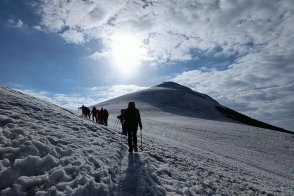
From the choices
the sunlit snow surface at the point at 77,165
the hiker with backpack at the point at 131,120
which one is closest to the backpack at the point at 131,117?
the hiker with backpack at the point at 131,120

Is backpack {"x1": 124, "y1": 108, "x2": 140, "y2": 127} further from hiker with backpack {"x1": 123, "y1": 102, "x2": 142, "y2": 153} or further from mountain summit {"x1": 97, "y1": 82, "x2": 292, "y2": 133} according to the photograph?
mountain summit {"x1": 97, "y1": 82, "x2": 292, "y2": 133}

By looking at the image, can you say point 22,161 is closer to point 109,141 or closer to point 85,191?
point 85,191

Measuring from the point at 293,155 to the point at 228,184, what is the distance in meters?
28.5

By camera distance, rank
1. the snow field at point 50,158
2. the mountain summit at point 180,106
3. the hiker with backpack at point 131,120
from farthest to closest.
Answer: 1. the mountain summit at point 180,106
2. the hiker with backpack at point 131,120
3. the snow field at point 50,158

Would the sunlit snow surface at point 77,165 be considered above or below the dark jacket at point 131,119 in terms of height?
below

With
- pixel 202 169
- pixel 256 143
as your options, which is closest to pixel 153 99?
Result: pixel 256 143

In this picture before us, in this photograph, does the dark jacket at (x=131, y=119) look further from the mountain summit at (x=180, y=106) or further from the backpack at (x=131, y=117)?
the mountain summit at (x=180, y=106)

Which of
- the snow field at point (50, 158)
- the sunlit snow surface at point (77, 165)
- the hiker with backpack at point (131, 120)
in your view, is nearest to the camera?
the snow field at point (50, 158)

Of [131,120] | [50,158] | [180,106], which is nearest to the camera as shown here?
[50,158]

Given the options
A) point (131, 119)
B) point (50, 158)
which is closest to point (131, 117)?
point (131, 119)

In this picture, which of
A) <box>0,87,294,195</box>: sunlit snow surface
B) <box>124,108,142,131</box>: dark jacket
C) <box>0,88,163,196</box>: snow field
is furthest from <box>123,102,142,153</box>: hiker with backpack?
<box>0,88,163,196</box>: snow field

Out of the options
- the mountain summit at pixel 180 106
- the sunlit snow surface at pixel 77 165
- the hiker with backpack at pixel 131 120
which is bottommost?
the sunlit snow surface at pixel 77 165

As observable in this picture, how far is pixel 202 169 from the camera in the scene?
1557cm

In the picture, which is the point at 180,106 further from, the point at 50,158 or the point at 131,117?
the point at 50,158
